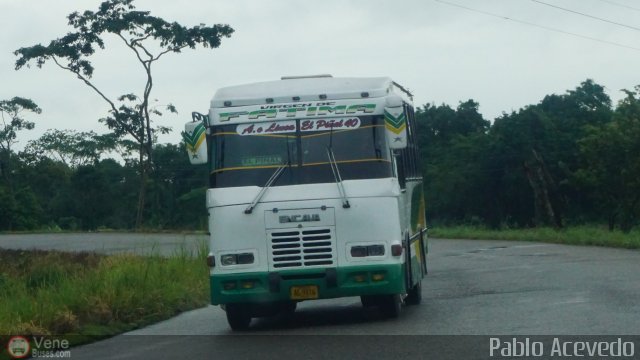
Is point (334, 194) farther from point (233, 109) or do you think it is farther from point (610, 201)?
point (610, 201)

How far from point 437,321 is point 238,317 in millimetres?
2638

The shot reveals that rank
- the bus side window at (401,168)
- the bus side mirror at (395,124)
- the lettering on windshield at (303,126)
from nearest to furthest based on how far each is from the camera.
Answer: the bus side mirror at (395,124) → the lettering on windshield at (303,126) → the bus side window at (401,168)

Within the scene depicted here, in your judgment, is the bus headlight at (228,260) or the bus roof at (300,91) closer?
the bus headlight at (228,260)

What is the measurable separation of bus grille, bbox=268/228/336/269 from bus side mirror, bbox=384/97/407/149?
140 cm

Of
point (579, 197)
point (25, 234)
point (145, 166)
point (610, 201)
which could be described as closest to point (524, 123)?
point (579, 197)

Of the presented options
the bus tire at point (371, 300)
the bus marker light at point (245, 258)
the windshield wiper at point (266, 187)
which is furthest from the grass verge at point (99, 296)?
the bus tire at point (371, 300)

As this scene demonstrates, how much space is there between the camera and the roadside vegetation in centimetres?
1428

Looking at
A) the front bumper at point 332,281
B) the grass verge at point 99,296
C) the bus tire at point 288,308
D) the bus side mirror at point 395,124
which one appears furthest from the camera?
the bus tire at point 288,308

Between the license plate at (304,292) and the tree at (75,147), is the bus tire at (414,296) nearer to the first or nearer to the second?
the license plate at (304,292)

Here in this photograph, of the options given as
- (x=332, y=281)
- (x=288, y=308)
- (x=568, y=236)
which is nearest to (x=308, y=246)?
(x=332, y=281)

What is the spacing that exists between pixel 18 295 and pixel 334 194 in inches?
210

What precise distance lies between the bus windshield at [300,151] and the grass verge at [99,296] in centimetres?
278

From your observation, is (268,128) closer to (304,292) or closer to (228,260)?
(228,260)

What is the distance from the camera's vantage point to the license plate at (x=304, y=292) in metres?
13.6
